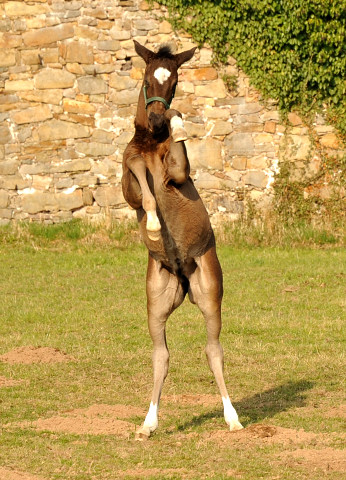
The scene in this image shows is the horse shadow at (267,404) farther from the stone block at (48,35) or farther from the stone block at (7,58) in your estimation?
the stone block at (7,58)

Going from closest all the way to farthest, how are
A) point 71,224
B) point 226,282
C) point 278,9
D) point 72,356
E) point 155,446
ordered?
point 155,446
point 72,356
point 226,282
point 278,9
point 71,224

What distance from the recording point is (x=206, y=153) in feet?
60.1

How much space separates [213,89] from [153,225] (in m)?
11.5

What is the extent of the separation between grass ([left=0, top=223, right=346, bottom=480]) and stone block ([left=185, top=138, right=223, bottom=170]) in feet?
5.93

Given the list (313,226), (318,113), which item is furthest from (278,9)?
(313,226)

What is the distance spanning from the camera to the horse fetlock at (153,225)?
7.17 metres

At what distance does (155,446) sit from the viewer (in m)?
7.30

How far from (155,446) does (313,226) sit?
434 inches

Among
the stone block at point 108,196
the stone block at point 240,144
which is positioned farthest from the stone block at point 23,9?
the stone block at point 240,144

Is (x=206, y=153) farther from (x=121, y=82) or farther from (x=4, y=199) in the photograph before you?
(x=4, y=199)

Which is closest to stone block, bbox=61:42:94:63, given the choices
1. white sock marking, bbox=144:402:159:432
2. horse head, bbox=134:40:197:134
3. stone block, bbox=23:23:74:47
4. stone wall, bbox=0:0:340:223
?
stone wall, bbox=0:0:340:223

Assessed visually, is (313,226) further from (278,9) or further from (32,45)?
(32,45)

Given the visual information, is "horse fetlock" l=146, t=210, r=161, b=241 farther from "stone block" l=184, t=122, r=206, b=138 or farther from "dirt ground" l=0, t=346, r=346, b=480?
"stone block" l=184, t=122, r=206, b=138

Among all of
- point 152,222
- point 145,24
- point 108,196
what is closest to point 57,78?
point 145,24
